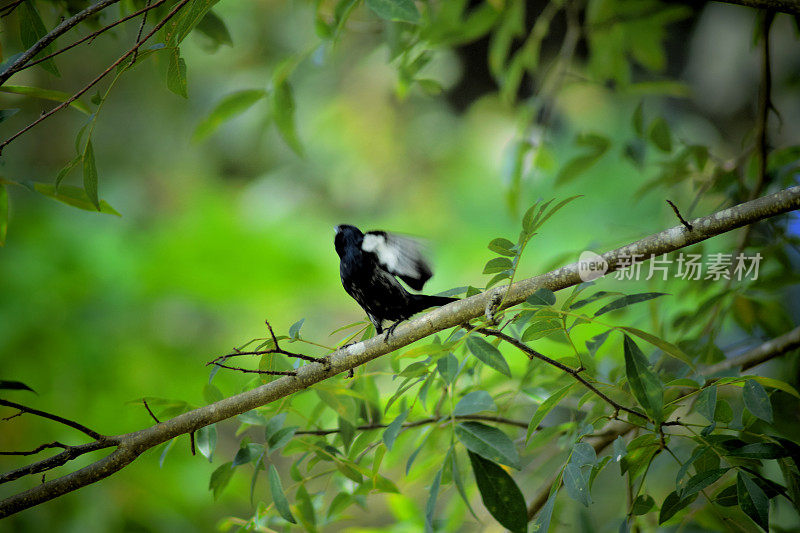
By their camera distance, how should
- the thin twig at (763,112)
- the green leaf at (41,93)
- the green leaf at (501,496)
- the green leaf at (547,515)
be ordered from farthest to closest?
the thin twig at (763,112) → the green leaf at (41,93) → the green leaf at (547,515) → the green leaf at (501,496)

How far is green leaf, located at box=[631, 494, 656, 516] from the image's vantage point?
2.54 feet

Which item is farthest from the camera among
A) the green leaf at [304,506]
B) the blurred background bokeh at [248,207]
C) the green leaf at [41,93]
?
the blurred background bokeh at [248,207]

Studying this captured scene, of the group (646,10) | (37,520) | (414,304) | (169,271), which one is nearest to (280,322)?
(169,271)

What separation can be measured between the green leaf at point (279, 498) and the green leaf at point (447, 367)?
30 cm

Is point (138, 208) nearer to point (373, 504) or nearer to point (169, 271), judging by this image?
point (169, 271)

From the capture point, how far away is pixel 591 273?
73cm

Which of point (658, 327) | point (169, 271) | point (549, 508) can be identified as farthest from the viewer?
point (169, 271)

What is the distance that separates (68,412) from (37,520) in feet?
0.99

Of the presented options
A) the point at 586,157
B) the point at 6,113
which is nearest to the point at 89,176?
the point at 6,113

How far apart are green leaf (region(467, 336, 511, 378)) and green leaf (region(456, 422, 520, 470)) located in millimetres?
67

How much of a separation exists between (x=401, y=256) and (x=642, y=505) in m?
0.50

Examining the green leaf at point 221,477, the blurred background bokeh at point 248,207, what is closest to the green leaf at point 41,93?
the blurred background bokeh at point 248,207

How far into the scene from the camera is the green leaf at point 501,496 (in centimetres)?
59

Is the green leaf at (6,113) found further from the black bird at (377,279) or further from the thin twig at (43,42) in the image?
the black bird at (377,279)
